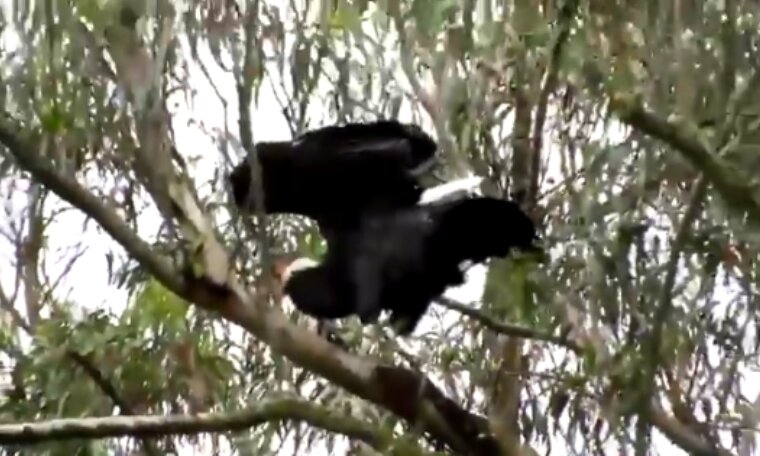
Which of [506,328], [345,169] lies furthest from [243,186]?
[506,328]

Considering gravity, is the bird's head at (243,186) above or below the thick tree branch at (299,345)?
above

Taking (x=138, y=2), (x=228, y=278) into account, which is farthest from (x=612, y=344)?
(x=138, y=2)

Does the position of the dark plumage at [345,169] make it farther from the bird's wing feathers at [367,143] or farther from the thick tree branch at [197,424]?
the thick tree branch at [197,424]

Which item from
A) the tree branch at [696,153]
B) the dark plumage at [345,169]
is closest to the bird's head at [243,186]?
the dark plumage at [345,169]

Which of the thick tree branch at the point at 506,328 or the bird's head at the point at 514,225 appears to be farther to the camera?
the thick tree branch at the point at 506,328

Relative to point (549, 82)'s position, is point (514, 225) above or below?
below

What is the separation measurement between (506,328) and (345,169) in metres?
0.17

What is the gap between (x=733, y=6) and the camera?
1.95 ft

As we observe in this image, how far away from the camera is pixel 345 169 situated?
2.09ft

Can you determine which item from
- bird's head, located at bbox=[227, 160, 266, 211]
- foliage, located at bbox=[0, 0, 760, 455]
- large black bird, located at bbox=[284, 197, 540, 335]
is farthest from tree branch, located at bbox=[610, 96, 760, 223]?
bird's head, located at bbox=[227, 160, 266, 211]

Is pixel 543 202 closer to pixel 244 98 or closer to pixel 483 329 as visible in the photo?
pixel 483 329

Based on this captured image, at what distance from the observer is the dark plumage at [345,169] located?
63 centimetres

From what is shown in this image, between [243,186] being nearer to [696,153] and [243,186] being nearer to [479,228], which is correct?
[479,228]

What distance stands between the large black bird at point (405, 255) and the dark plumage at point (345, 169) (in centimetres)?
1
